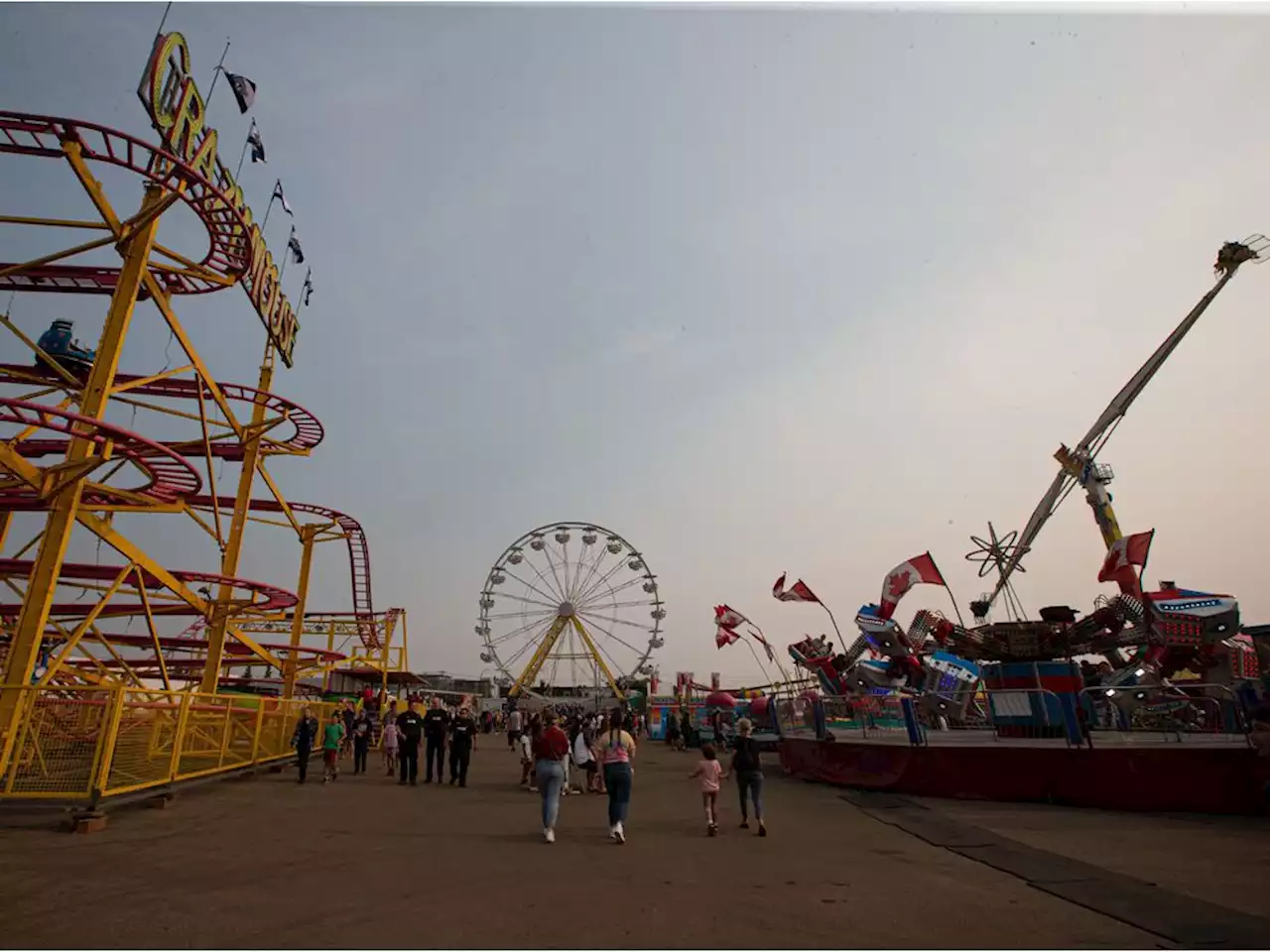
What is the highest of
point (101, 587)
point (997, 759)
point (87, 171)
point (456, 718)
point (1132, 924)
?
point (87, 171)

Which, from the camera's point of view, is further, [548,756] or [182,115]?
[182,115]

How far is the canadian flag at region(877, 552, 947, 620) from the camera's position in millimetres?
18062

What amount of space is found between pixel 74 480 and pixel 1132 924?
40.8 feet

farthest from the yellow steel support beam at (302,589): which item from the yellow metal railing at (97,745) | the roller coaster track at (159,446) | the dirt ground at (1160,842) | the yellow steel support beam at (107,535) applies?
the dirt ground at (1160,842)

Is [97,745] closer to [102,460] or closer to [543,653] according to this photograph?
[102,460]

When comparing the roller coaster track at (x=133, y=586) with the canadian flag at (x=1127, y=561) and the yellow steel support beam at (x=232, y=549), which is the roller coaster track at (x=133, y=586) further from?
the canadian flag at (x=1127, y=561)

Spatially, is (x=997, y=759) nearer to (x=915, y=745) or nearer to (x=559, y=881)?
(x=915, y=745)

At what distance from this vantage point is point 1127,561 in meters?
16.3

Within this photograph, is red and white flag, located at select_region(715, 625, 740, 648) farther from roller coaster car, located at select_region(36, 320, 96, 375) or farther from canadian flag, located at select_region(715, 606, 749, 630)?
roller coaster car, located at select_region(36, 320, 96, 375)

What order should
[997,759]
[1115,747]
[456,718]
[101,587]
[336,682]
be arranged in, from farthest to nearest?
[336,682] < [101,587] < [456,718] < [997,759] < [1115,747]

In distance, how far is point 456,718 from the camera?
47.8 feet

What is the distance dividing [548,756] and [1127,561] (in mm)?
14285

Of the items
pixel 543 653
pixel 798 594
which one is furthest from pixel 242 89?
pixel 543 653

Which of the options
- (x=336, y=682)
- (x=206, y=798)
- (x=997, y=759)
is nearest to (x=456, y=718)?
(x=206, y=798)
